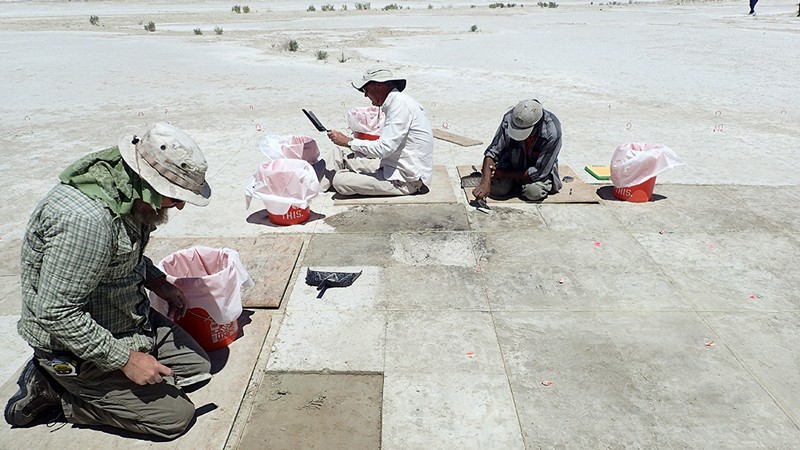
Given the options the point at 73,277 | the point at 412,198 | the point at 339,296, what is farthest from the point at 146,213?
the point at 412,198

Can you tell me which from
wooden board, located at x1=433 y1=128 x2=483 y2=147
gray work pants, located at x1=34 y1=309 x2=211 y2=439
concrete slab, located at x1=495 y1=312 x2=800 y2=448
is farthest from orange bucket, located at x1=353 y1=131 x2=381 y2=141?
gray work pants, located at x1=34 y1=309 x2=211 y2=439

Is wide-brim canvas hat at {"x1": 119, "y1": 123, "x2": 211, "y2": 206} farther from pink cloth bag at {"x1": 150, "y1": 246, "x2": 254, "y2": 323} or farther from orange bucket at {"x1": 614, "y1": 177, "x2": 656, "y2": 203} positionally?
orange bucket at {"x1": 614, "y1": 177, "x2": 656, "y2": 203}

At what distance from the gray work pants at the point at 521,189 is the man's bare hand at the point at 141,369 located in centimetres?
419

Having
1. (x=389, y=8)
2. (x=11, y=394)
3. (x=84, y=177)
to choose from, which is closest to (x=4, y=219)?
(x=11, y=394)

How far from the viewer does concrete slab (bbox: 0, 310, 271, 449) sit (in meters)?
2.88

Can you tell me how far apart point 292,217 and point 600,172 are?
3.77 m

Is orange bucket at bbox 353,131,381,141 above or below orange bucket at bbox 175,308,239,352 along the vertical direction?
above

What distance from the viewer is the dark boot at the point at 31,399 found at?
9.44 feet

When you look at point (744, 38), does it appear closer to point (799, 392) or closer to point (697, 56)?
point (697, 56)

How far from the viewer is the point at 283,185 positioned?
5.40 meters

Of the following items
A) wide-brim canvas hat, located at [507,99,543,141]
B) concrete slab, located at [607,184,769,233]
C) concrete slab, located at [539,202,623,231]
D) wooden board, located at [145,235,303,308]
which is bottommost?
wooden board, located at [145,235,303,308]

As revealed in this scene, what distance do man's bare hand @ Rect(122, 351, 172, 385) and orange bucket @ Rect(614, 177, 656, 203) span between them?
495 cm

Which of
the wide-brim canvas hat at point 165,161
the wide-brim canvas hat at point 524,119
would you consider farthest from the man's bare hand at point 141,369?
the wide-brim canvas hat at point 524,119

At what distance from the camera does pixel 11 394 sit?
3213 mm
